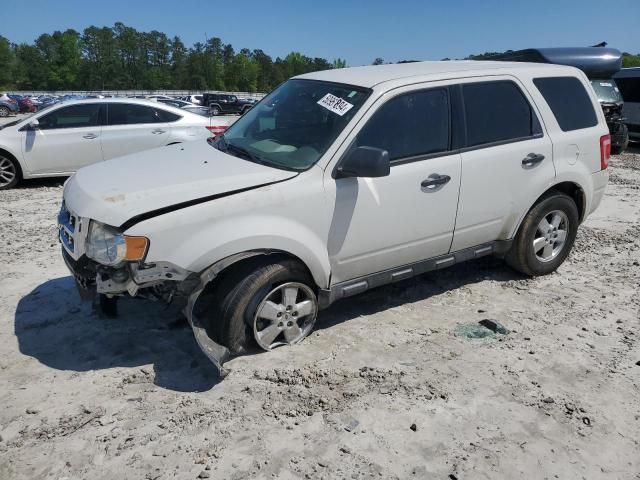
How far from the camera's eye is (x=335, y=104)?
391 cm

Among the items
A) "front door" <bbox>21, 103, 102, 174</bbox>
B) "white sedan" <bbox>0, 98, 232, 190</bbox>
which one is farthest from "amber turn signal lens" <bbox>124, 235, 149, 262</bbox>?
"front door" <bbox>21, 103, 102, 174</bbox>

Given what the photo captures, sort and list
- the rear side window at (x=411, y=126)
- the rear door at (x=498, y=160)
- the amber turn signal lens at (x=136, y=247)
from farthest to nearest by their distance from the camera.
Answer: the rear door at (x=498, y=160)
the rear side window at (x=411, y=126)
the amber turn signal lens at (x=136, y=247)

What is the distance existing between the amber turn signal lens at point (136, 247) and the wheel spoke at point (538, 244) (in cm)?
346

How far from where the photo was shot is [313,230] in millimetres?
3586

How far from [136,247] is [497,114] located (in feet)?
9.91

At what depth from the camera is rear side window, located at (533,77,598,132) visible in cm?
472

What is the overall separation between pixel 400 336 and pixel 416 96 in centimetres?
180

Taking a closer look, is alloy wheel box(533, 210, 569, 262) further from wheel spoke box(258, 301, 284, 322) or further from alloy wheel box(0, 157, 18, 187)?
alloy wheel box(0, 157, 18, 187)

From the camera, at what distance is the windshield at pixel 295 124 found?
12.2 feet

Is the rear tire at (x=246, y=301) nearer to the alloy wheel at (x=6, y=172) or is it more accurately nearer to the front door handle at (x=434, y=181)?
the front door handle at (x=434, y=181)

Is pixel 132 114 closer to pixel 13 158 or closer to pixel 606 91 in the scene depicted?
pixel 13 158

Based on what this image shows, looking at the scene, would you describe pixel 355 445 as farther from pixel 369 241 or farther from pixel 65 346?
pixel 65 346

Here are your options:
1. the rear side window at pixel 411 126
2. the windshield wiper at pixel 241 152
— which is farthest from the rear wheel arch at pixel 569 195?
the windshield wiper at pixel 241 152

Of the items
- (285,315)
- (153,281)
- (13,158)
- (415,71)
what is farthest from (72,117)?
(285,315)
